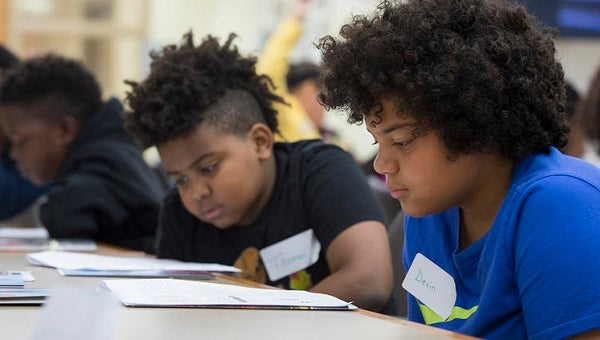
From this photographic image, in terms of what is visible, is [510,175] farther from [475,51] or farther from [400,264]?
[400,264]

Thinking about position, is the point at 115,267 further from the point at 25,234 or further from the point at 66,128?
the point at 66,128

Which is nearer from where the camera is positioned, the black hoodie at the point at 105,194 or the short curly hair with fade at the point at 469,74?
the short curly hair with fade at the point at 469,74

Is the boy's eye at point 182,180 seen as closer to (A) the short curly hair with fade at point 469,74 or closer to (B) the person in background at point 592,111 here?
(A) the short curly hair with fade at point 469,74

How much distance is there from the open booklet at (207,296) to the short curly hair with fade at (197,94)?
2.03 feet

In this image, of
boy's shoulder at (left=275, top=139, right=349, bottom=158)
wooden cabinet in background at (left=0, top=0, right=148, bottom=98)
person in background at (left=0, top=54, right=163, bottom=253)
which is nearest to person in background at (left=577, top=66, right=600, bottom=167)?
boy's shoulder at (left=275, top=139, right=349, bottom=158)

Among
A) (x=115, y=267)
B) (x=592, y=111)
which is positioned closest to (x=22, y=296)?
(x=115, y=267)

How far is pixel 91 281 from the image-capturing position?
1.53 m

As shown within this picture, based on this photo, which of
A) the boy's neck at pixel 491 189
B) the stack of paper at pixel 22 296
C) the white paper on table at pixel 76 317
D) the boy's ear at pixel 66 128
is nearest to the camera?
the white paper on table at pixel 76 317

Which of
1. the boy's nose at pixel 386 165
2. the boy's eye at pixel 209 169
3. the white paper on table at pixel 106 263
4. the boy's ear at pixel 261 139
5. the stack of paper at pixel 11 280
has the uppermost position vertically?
the boy's ear at pixel 261 139

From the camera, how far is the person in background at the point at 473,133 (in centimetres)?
122

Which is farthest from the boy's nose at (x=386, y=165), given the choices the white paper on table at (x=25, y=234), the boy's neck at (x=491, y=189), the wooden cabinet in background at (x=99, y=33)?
the wooden cabinet in background at (x=99, y=33)

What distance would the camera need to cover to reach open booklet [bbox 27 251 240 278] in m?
1.65

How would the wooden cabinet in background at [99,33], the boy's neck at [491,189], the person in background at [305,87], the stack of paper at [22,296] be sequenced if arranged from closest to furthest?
the stack of paper at [22,296], the boy's neck at [491,189], the person in background at [305,87], the wooden cabinet in background at [99,33]

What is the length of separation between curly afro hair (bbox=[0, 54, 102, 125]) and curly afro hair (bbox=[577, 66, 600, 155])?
1583 mm
